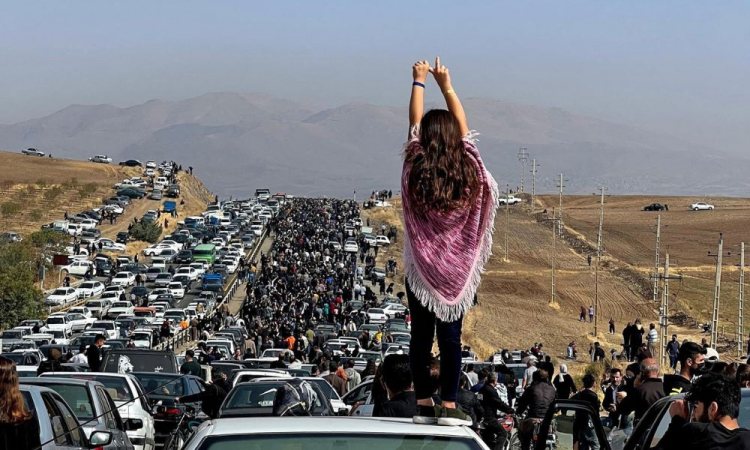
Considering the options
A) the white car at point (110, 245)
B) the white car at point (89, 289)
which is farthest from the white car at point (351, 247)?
the white car at point (89, 289)

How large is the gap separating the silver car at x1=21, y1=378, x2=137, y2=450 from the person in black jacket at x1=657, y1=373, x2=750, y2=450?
5796 mm

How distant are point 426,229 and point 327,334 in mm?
50464

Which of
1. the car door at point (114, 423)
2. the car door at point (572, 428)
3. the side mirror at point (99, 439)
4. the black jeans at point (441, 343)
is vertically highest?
the black jeans at point (441, 343)

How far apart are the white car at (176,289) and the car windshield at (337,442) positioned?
76677mm

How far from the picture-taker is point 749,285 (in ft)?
376

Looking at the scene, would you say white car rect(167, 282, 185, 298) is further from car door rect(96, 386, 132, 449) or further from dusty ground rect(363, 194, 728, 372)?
car door rect(96, 386, 132, 449)

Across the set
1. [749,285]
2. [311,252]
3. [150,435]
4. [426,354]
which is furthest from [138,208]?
[426,354]

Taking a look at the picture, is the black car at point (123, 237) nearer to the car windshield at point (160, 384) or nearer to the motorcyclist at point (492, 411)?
the car windshield at point (160, 384)

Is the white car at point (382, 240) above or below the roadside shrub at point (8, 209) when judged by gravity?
below

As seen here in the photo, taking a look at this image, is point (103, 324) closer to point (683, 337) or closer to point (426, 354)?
A: point (683, 337)

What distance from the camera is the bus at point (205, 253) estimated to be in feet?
331

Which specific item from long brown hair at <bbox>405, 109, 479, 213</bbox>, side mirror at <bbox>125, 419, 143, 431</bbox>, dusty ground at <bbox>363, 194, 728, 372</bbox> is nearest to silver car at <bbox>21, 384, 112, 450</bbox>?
long brown hair at <bbox>405, 109, 479, 213</bbox>

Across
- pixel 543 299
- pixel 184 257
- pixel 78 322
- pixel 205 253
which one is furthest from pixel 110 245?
pixel 78 322

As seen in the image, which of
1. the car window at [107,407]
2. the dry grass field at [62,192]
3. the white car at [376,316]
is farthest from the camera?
the dry grass field at [62,192]
